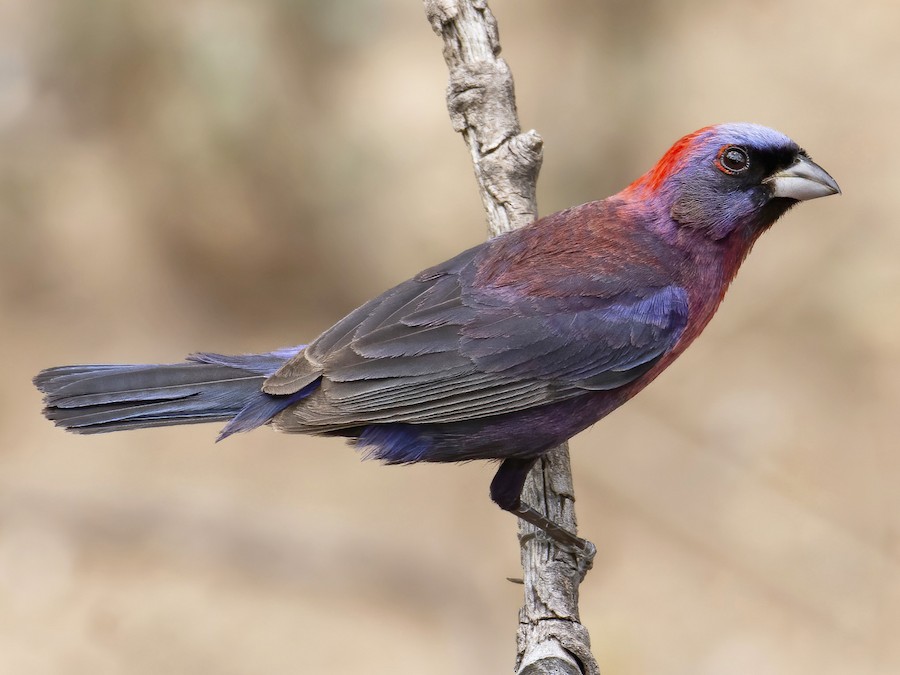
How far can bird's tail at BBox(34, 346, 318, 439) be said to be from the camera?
3.79m

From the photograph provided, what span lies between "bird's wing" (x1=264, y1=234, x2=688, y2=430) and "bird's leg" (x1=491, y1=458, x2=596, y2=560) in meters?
0.27

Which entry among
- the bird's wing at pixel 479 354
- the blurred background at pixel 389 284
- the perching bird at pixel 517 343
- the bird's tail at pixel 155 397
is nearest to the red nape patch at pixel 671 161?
the perching bird at pixel 517 343

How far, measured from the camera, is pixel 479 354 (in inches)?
145

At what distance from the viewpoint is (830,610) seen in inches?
259

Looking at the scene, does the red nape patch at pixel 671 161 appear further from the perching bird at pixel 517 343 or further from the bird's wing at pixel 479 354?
the bird's wing at pixel 479 354

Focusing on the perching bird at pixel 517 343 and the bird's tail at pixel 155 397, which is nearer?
the perching bird at pixel 517 343

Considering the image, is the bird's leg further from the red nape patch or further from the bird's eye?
the bird's eye

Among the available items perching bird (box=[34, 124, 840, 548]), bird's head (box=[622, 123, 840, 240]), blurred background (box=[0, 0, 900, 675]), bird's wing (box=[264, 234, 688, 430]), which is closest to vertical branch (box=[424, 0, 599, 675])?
perching bird (box=[34, 124, 840, 548])

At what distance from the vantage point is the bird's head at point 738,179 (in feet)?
12.3

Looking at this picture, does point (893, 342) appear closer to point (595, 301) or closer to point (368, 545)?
point (368, 545)

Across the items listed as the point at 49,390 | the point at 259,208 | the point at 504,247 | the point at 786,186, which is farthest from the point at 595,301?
the point at 259,208

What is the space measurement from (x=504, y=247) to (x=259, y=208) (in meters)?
3.93

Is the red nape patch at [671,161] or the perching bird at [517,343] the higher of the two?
the red nape patch at [671,161]

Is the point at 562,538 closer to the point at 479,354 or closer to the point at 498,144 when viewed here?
the point at 479,354
